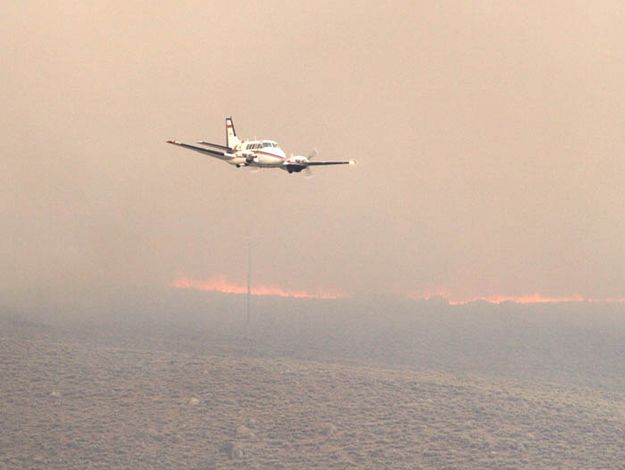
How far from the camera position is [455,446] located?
565 ft

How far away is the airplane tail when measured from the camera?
9012 centimetres

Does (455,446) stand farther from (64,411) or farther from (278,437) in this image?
(64,411)

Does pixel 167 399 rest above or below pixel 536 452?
above

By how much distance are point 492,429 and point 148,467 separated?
91708mm

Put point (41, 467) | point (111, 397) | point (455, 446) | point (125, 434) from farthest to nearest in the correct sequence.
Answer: point (111, 397)
point (455, 446)
point (125, 434)
point (41, 467)

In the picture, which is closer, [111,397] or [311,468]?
[311,468]

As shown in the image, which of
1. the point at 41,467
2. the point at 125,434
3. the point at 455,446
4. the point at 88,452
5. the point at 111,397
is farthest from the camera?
the point at 111,397

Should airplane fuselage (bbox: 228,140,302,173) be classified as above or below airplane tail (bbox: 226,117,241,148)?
below

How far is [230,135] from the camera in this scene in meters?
91.4

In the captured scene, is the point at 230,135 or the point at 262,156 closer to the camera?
the point at 262,156

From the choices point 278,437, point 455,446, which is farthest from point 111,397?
point 455,446

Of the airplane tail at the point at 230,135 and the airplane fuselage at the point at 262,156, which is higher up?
the airplane tail at the point at 230,135

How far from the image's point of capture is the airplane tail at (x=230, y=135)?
90.1 metres

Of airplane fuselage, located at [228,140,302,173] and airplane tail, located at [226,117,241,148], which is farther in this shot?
airplane tail, located at [226,117,241,148]
